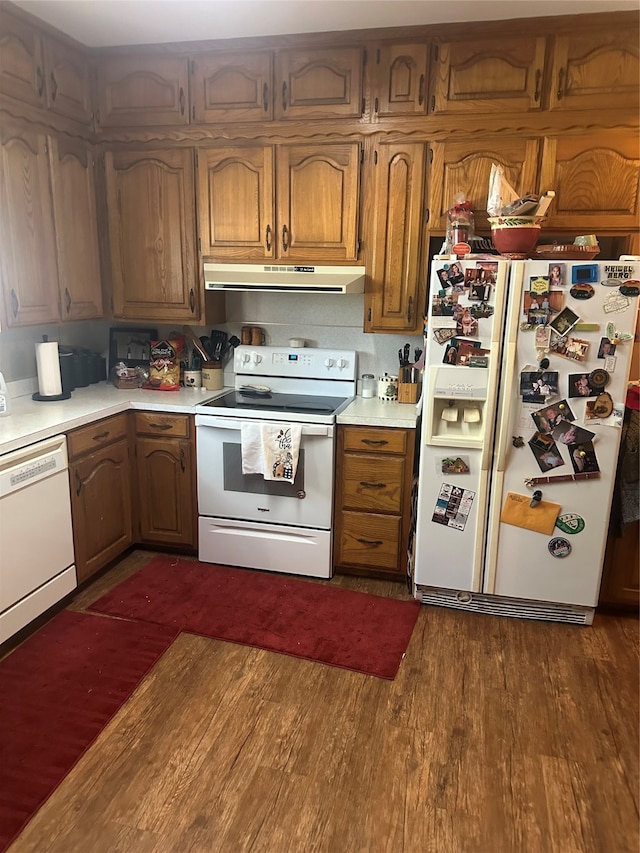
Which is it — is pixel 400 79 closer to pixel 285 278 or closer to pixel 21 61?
pixel 285 278

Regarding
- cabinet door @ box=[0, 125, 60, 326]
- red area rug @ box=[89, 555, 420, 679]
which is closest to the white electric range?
red area rug @ box=[89, 555, 420, 679]

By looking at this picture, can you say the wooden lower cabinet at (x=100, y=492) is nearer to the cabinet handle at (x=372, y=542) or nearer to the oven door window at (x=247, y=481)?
the oven door window at (x=247, y=481)

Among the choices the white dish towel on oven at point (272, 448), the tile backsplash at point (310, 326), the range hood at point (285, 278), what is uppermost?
the range hood at point (285, 278)

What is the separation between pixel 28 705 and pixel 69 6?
9.48ft

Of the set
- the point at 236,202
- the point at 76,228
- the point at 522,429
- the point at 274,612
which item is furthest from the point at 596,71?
the point at 274,612

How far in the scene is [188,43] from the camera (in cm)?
302

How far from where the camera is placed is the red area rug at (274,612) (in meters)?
2.56

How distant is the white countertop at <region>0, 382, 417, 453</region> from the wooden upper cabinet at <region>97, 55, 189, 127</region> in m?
1.43

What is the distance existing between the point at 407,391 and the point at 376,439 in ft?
1.43

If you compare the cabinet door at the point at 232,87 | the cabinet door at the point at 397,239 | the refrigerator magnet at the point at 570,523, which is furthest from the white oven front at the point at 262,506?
the cabinet door at the point at 232,87

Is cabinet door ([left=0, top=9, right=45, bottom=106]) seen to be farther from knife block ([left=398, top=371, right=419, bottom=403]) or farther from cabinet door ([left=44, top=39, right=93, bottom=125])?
knife block ([left=398, top=371, right=419, bottom=403])

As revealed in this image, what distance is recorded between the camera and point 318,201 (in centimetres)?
306

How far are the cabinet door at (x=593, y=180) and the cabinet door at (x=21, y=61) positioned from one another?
2.40m

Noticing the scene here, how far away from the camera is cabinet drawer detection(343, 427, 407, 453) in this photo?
2904 mm
